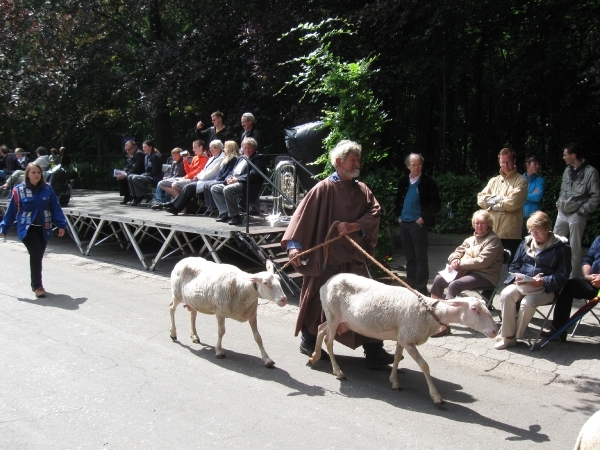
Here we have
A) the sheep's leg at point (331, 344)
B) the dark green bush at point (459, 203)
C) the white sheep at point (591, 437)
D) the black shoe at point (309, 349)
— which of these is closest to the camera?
the white sheep at point (591, 437)

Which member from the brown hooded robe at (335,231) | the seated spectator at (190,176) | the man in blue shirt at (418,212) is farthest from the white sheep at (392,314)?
the seated spectator at (190,176)

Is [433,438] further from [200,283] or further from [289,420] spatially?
[200,283]

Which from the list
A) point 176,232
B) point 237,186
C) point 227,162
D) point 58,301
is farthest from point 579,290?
point 58,301

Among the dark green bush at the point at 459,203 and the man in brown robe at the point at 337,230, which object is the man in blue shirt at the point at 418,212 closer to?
the man in brown robe at the point at 337,230

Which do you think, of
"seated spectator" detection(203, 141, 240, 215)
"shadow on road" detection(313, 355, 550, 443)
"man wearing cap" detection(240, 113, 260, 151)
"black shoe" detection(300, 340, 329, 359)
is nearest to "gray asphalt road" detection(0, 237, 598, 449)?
"shadow on road" detection(313, 355, 550, 443)

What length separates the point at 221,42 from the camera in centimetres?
1709

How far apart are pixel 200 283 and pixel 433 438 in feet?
9.57

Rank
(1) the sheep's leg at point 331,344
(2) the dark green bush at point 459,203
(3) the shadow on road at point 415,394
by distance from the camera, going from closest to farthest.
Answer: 1. (3) the shadow on road at point 415,394
2. (1) the sheep's leg at point 331,344
3. (2) the dark green bush at point 459,203

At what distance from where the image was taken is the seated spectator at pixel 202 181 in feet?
37.0

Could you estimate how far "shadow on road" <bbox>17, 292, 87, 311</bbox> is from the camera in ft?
27.1

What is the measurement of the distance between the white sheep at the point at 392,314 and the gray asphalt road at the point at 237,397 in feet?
1.37

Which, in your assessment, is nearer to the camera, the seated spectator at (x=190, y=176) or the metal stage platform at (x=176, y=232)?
the metal stage platform at (x=176, y=232)

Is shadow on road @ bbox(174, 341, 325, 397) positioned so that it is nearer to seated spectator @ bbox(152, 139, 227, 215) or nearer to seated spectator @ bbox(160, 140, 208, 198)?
seated spectator @ bbox(152, 139, 227, 215)

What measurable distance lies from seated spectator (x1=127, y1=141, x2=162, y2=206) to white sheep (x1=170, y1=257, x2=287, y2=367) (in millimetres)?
7493
